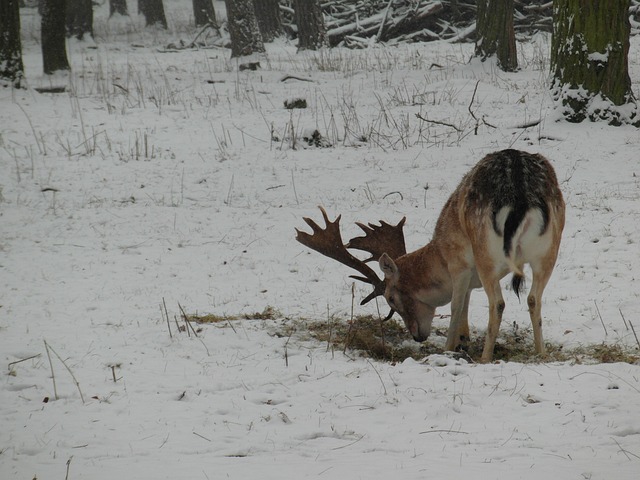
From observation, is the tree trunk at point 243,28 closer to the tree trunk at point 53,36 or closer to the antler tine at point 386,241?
the tree trunk at point 53,36

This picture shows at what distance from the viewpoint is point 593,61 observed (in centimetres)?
1057

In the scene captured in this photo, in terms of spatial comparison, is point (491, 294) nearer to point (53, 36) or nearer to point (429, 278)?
point (429, 278)

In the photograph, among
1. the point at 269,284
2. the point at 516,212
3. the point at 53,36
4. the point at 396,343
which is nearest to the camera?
the point at 516,212

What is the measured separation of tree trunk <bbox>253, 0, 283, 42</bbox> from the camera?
25188 mm

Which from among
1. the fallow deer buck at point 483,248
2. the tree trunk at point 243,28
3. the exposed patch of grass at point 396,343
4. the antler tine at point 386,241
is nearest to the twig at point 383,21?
the tree trunk at point 243,28

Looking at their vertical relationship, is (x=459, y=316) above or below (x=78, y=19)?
below

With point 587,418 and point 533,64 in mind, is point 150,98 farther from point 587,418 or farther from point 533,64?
point 587,418

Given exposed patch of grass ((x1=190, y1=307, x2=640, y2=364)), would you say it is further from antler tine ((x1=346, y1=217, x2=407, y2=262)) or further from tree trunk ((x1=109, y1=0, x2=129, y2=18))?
tree trunk ((x1=109, y1=0, x2=129, y2=18))

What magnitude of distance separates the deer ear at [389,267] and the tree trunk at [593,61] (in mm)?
5963

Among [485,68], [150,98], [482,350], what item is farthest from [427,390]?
[485,68]

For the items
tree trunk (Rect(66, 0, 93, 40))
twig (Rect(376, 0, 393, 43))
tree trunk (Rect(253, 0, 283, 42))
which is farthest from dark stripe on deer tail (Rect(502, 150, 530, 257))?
tree trunk (Rect(66, 0, 93, 40))

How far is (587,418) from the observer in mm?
4012

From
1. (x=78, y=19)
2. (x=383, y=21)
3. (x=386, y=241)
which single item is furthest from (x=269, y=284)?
(x=78, y=19)

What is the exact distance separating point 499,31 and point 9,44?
9.82m
